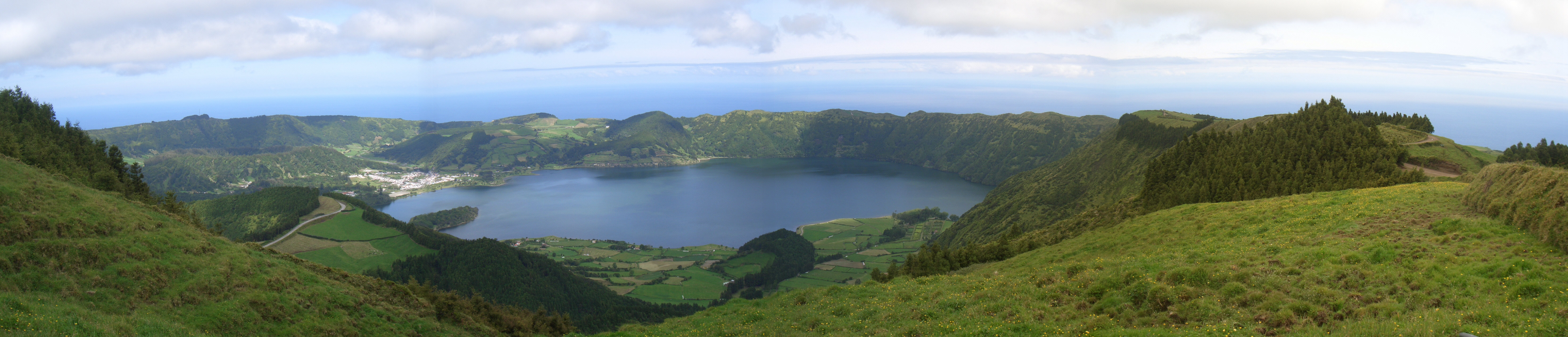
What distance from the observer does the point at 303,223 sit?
112m

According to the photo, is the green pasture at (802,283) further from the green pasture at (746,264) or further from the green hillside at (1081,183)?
the green hillside at (1081,183)

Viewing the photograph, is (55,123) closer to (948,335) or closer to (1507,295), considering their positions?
(948,335)

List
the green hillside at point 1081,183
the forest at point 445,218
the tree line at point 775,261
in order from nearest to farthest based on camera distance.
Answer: the green hillside at point 1081,183 → the tree line at point 775,261 → the forest at point 445,218

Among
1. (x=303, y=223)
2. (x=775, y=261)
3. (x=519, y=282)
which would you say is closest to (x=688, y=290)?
(x=775, y=261)

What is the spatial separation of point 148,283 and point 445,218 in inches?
6486

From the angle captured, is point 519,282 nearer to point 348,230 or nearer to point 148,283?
point 348,230

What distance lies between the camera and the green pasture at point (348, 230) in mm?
106438

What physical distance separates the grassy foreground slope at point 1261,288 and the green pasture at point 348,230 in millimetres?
98591

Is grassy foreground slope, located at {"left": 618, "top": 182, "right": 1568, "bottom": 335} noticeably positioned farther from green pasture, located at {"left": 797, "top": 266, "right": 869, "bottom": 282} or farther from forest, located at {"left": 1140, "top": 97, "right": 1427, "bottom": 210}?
green pasture, located at {"left": 797, "top": 266, "right": 869, "bottom": 282}

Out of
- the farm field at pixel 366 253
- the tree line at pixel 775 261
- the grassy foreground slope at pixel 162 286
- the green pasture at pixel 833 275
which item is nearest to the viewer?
the grassy foreground slope at pixel 162 286

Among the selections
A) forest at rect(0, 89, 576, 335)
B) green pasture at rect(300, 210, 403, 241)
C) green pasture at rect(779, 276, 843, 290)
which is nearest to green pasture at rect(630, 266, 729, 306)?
green pasture at rect(779, 276, 843, 290)

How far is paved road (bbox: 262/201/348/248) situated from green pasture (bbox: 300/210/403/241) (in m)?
1.57

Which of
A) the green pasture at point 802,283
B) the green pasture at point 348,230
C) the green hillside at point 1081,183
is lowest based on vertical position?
the green pasture at point 802,283

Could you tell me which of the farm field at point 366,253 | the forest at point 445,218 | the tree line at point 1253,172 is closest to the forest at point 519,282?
the farm field at point 366,253
